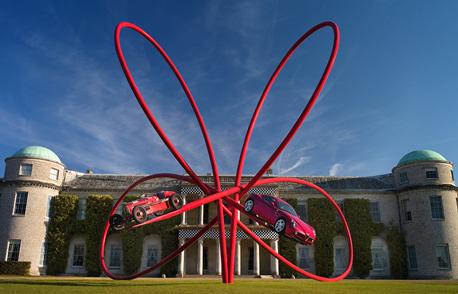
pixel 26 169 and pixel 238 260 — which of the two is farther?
pixel 26 169

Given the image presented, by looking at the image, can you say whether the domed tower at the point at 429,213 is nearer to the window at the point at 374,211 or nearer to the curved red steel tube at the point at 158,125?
the window at the point at 374,211

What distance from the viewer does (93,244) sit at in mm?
39312

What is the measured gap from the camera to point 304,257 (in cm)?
4028

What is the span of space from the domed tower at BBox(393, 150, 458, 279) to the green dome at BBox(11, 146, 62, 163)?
123 feet

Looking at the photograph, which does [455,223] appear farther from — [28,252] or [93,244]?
[28,252]

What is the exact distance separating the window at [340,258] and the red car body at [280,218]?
25.0 m

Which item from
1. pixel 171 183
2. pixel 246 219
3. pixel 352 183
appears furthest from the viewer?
pixel 352 183

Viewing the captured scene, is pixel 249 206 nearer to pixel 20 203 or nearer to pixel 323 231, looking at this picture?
pixel 323 231

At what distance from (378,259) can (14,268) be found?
35.3 m

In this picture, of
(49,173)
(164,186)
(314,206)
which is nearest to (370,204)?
(314,206)

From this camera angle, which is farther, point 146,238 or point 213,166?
point 146,238

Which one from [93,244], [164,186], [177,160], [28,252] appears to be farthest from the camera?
[164,186]

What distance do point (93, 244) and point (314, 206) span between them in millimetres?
23322

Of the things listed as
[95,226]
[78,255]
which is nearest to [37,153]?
[95,226]
